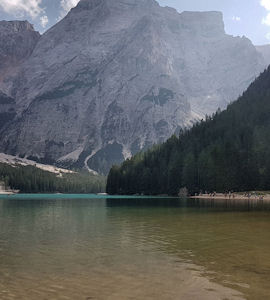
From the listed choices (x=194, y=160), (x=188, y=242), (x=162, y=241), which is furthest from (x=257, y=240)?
(x=194, y=160)

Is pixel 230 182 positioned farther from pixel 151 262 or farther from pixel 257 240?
pixel 151 262

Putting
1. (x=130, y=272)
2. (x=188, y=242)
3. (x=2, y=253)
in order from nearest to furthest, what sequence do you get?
(x=130, y=272), (x=2, y=253), (x=188, y=242)

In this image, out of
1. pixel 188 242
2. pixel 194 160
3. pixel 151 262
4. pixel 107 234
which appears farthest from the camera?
pixel 194 160

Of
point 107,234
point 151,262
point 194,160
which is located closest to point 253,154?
point 194,160

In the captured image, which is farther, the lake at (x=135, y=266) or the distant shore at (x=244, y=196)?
the distant shore at (x=244, y=196)

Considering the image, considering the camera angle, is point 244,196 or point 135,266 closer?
point 135,266

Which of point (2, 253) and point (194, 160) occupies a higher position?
point (194, 160)

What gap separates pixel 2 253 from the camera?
1032 inches

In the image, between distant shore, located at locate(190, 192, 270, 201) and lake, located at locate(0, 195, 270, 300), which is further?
distant shore, located at locate(190, 192, 270, 201)

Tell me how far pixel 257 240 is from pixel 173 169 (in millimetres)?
161728

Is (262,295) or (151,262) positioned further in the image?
(151,262)

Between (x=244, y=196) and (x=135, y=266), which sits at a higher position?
(x=135, y=266)

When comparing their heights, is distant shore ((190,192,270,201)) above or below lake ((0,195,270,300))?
below

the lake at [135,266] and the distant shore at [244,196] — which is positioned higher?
the lake at [135,266]
